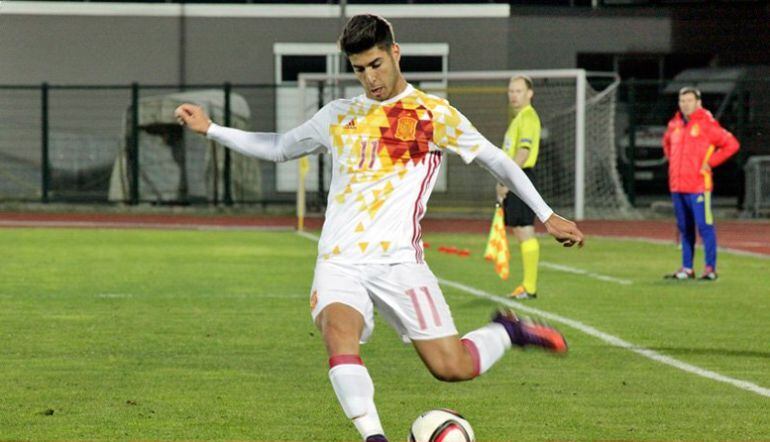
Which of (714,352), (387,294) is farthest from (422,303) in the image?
(714,352)

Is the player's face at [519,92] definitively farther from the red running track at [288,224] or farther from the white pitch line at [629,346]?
the red running track at [288,224]

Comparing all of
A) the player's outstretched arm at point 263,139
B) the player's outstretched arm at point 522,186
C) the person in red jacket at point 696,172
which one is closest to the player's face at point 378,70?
the player's outstretched arm at point 263,139

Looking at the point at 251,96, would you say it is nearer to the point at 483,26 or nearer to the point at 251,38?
the point at 251,38

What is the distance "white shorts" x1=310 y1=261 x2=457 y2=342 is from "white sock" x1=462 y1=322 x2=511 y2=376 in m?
0.32

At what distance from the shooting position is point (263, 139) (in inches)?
281

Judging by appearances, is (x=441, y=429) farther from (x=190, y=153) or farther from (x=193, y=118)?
(x=190, y=153)

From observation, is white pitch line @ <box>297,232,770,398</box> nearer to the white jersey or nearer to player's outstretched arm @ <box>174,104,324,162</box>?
the white jersey

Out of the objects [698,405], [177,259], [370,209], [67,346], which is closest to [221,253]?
[177,259]

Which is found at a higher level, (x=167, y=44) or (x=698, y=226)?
(x=167, y=44)

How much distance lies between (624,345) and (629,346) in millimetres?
67

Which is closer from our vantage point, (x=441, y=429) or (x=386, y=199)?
(x=441, y=429)

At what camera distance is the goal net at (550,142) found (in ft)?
96.7

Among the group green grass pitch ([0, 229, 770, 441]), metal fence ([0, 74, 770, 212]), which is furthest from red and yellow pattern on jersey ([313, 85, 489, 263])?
metal fence ([0, 74, 770, 212])

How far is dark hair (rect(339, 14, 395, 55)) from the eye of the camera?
6.52 meters
